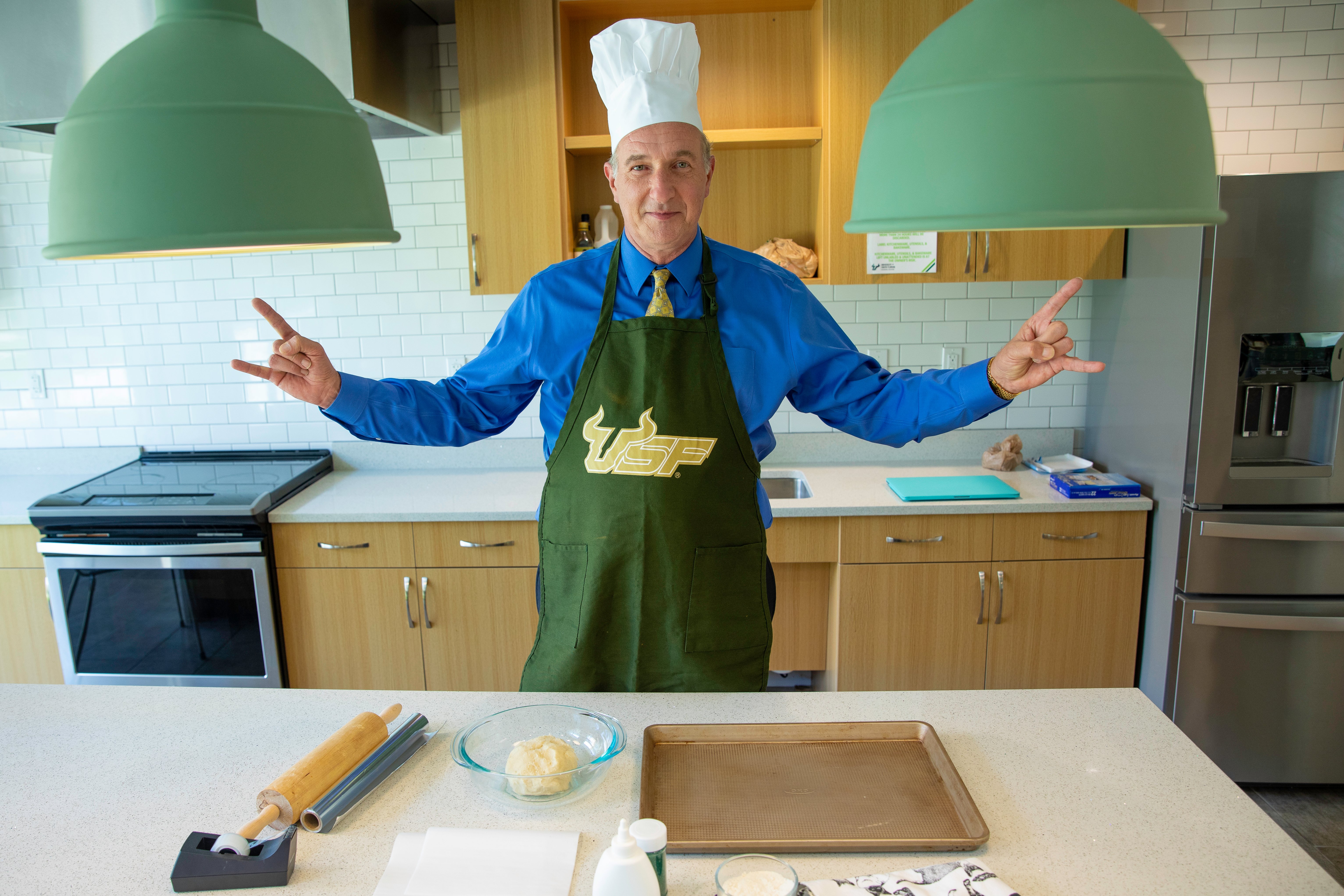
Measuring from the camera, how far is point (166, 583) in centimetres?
317

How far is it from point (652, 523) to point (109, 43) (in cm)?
207

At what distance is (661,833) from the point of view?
3.57ft

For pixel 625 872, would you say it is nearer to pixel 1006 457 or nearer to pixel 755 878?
pixel 755 878

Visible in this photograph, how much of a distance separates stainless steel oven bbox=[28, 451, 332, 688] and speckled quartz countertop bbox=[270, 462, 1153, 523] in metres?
0.18

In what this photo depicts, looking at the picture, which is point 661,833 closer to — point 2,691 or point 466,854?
point 466,854

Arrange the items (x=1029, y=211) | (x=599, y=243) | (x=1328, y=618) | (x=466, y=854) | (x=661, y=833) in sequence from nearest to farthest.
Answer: (x=1029, y=211) → (x=661, y=833) → (x=466, y=854) → (x=1328, y=618) → (x=599, y=243)

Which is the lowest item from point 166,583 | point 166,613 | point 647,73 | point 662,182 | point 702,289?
point 166,613

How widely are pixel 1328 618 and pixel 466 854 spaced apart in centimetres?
287

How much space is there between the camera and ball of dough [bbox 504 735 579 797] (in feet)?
4.37

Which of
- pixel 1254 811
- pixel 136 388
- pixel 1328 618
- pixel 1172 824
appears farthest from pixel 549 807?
pixel 136 388

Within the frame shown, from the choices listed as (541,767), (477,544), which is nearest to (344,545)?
(477,544)

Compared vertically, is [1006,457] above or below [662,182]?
below

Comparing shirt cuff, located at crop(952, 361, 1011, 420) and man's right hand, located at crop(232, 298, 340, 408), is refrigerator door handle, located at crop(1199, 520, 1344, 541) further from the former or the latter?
man's right hand, located at crop(232, 298, 340, 408)

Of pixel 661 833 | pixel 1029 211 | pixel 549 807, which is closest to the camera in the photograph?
pixel 1029 211
